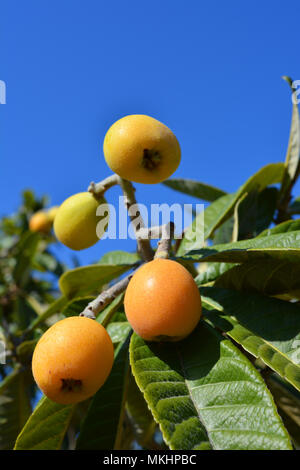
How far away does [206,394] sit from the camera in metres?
1.15

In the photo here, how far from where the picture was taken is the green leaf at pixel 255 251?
4.26ft

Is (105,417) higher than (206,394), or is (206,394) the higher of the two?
(206,394)

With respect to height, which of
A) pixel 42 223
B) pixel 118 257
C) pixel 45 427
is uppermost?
pixel 118 257

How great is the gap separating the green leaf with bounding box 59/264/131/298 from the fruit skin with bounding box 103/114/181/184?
0.52m

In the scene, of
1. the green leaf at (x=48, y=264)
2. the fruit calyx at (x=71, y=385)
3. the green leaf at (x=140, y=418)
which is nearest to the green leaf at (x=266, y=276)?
the fruit calyx at (x=71, y=385)

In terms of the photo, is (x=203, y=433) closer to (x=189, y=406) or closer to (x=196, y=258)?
(x=189, y=406)

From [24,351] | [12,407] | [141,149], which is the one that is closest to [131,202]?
[141,149]

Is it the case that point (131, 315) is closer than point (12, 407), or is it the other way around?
point (131, 315)

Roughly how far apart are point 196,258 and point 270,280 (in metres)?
0.26

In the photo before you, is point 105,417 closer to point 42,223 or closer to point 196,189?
point 196,189

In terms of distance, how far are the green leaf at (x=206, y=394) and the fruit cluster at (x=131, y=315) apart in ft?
0.26

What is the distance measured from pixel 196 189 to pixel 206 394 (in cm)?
150

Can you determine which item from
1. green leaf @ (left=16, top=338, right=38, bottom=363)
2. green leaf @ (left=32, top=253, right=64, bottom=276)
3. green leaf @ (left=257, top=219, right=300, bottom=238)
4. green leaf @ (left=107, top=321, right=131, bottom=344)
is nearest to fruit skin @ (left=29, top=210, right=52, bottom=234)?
green leaf @ (left=32, top=253, right=64, bottom=276)
